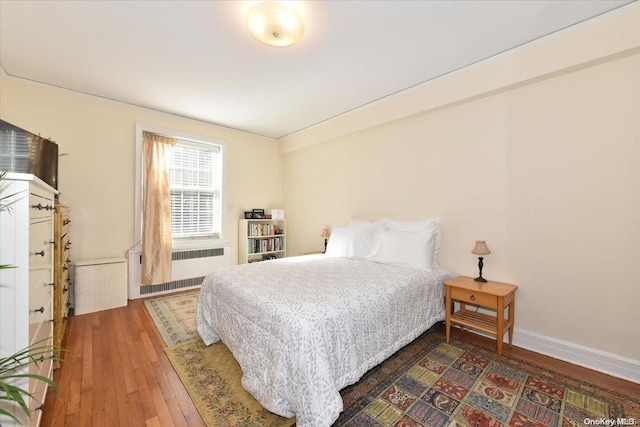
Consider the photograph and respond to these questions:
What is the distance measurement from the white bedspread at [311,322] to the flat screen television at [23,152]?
151cm

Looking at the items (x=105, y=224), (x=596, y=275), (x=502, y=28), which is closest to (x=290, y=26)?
(x=502, y=28)

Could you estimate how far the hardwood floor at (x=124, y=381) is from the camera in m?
1.56

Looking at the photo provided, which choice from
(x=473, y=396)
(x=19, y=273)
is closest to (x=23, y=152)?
(x=19, y=273)

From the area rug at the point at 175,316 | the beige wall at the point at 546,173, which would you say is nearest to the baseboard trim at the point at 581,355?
the beige wall at the point at 546,173

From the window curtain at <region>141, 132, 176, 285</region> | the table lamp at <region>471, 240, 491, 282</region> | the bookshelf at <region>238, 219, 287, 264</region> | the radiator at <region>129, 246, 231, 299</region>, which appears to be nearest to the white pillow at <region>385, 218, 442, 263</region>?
the table lamp at <region>471, 240, 491, 282</region>

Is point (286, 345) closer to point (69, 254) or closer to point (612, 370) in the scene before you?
point (612, 370)

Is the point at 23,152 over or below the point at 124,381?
over

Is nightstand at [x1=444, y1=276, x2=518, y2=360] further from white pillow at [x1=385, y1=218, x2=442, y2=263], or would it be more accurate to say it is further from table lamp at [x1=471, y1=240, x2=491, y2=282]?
white pillow at [x1=385, y1=218, x2=442, y2=263]

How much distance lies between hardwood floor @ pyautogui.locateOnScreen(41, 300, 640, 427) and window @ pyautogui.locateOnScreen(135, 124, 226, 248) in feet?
5.31

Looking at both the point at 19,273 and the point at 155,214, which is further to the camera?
the point at 155,214

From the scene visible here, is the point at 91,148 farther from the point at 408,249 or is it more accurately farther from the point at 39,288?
the point at 408,249

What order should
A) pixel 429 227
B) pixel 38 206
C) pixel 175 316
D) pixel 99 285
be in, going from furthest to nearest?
1. pixel 99 285
2. pixel 175 316
3. pixel 429 227
4. pixel 38 206

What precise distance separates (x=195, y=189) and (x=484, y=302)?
4.05 meters

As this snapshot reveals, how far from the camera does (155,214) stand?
3652mm
